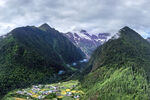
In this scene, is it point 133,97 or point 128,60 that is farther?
point 128,60

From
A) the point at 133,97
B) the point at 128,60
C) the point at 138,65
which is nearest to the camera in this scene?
the point at 133,97

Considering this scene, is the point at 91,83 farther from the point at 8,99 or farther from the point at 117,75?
the point at 8,99

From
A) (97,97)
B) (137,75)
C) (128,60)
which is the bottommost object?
(97,97)

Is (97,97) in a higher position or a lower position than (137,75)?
lower

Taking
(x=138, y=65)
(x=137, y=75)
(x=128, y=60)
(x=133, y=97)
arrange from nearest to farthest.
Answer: (x=133, y=97) < (x=137, y=75) < (x=138, y=65) < (x=128, y=60)

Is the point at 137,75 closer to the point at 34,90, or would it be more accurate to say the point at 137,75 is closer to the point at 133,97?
the point at 133,97

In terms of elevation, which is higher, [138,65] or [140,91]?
[138,65]

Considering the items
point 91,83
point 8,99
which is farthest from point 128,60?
point 8,99

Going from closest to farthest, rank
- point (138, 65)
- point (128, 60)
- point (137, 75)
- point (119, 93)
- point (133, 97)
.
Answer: point (133, 97), point (119, 93), point (137, 75), point (138, 65), point (128, 60)

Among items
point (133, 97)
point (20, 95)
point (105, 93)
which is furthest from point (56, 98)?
point (133, 97)
